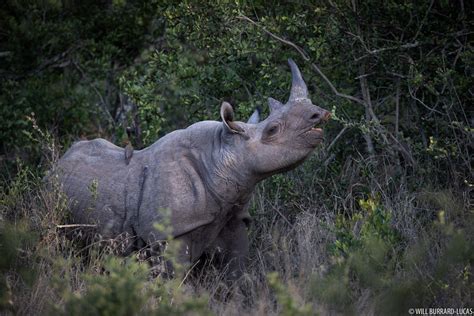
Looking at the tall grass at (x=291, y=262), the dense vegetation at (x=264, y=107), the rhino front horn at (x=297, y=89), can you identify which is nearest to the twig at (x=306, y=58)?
the dense vegetation at (x=264, y=107)

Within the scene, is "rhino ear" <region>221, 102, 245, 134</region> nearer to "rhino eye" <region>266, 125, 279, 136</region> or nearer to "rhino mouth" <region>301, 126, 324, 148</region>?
"rhino eye" <region>266, 125, 279, 136</region>

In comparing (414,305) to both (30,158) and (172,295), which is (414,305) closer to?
(172,295)

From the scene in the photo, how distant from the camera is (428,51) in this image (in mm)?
9391

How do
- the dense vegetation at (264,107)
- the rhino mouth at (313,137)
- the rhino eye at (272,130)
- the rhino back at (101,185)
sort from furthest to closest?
the rhino back at (101,185), the rhino eye at (272,130), the rhino mouth at (313,137), the dense vegetation at (264,107)

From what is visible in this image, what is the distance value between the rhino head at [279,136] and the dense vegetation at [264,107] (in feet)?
2.54

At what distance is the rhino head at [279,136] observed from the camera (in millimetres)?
6980

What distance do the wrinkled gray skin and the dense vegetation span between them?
0.92ft

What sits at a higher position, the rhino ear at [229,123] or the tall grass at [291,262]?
the rhino ear at [229,123]

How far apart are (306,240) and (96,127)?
570 cm

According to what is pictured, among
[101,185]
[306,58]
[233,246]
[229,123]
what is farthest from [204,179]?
[306,58]

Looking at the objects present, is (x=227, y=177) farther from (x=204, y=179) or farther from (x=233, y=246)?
(x=233, y=246)

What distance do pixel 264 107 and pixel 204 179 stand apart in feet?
8.34

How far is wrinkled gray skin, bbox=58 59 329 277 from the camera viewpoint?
704 cm

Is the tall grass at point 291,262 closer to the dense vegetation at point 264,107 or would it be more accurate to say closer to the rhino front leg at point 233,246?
the dense vegetation at point 264,107
